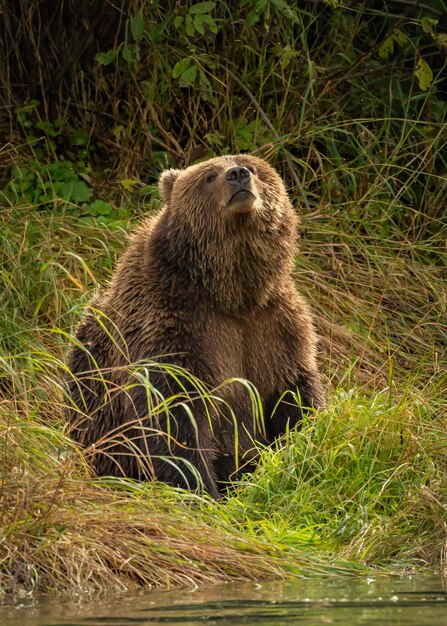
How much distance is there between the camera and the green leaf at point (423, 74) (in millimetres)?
9089

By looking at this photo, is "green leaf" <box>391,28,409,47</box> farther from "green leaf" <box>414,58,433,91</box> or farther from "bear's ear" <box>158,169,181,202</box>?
"bear's ear" <box>158,169,181,202</box>

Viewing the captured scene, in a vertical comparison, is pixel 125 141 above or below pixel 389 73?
below

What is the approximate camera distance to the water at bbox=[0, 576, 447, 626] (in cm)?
404

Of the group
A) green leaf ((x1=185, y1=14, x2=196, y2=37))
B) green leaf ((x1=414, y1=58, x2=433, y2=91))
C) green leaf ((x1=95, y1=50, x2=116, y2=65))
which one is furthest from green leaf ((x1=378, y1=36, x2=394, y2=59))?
green leaf ((x1=95, y1=50, x2=116, y2=65))

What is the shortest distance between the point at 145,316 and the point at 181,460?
749 millimetres

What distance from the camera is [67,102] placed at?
9.52m

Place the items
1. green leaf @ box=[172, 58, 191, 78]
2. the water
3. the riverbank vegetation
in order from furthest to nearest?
green leaf @ box=[172, 58, 191, 78]
the riverbank vegetation
the water

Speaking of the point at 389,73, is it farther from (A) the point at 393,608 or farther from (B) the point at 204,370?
(A) the point at 393,608

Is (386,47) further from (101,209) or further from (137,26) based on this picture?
(101,209)

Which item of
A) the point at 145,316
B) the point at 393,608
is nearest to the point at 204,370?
the point at 145,316

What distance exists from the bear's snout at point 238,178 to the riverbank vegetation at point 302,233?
2.83 feet

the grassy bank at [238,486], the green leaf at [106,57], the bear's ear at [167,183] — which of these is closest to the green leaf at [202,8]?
the green leaf at [106,57]

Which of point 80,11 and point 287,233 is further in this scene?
point 80,11

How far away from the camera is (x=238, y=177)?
641cm
